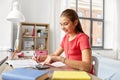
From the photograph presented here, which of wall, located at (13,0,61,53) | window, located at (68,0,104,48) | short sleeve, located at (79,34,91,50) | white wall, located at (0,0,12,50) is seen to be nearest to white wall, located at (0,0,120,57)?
wall, located at (13,0,61,53)

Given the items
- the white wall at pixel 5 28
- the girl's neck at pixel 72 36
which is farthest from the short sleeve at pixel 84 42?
the white wall at pixel 5 28

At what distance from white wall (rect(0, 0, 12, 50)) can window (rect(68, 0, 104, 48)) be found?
202cm

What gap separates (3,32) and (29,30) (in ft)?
2.17

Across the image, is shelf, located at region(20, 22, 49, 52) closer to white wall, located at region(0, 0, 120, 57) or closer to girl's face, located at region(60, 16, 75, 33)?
white wall, located at region(0, 0, 120, 57)

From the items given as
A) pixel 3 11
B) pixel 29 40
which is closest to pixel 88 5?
pixel 29 40

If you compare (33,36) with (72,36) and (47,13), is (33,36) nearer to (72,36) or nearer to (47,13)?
(47,13)

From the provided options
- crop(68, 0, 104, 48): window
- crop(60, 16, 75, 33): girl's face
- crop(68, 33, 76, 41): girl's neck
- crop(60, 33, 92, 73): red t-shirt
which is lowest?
crop(60, 33, 92, 73): red t-shirt

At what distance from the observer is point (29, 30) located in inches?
172

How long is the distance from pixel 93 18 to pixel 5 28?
8.70 feet

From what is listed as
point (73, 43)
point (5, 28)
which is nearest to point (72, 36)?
point (73, 43)

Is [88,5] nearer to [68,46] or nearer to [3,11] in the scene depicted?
[3,11]

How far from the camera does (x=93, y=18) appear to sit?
212 inches

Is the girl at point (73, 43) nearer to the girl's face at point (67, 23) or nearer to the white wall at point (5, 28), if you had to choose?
the girl's face at point (67, 23)

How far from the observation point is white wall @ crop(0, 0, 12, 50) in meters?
3.92
